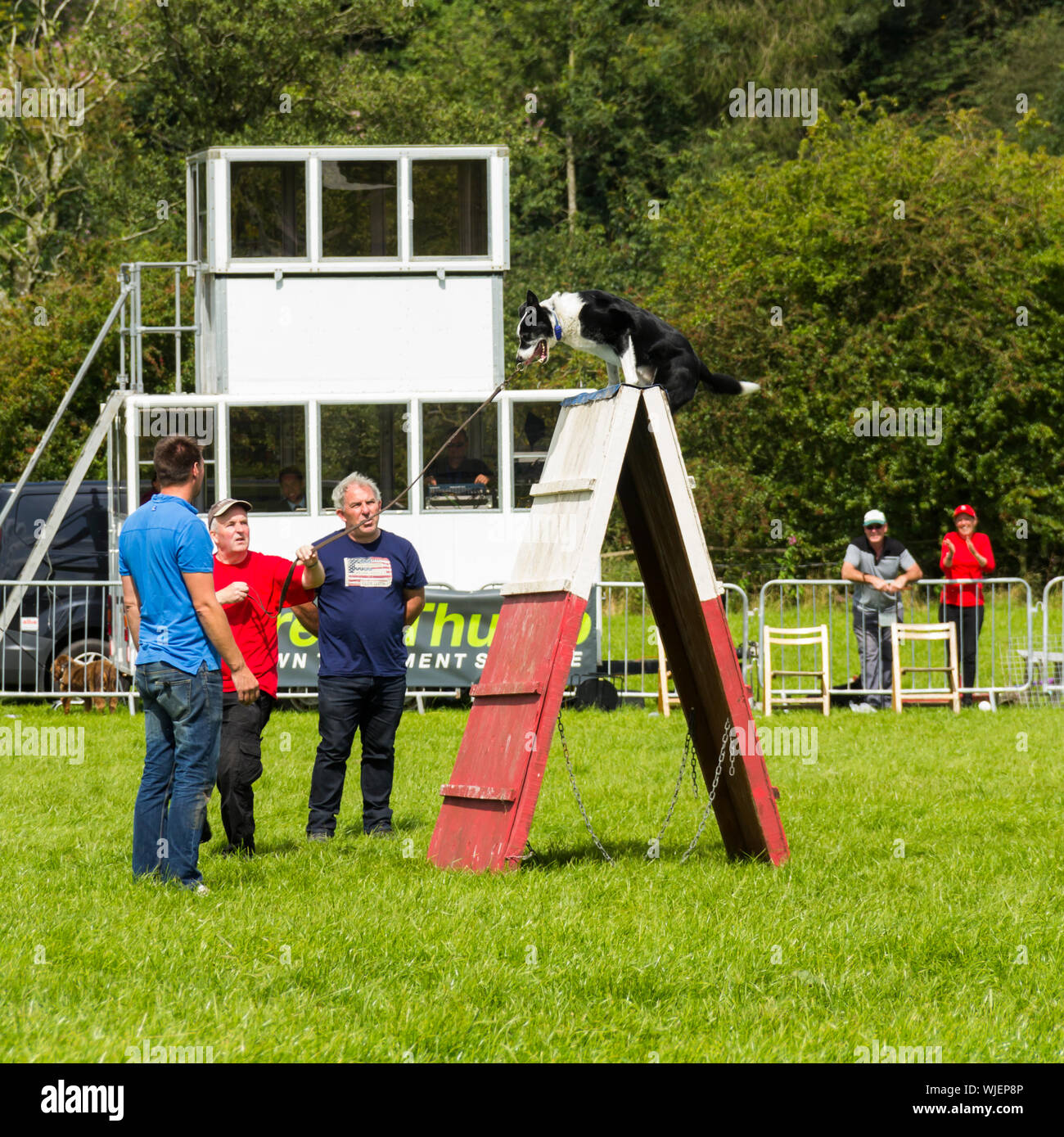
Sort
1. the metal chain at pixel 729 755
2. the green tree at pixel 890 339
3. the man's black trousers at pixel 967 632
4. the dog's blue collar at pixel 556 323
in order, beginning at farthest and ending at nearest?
the green tree at pixel 890 339, the man's black trousers at pixel 967 632, the dog's blue collar at pixel 556 323, the metal chain at pixel 729 755

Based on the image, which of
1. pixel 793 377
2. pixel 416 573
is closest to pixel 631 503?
pixel 416 573

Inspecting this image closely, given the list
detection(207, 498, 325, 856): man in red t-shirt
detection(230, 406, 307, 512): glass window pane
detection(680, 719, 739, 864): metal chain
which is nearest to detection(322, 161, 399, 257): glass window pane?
detection(230, 406, 307, 512): glass window pane

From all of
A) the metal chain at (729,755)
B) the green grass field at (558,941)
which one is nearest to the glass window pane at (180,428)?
the green grass field at (558,941)

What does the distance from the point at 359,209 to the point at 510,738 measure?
9668 mm

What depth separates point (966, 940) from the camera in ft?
19.1

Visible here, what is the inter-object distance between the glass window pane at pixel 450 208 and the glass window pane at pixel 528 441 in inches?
66.5

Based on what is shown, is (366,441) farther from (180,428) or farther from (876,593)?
(876,593)

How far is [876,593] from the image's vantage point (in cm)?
1504

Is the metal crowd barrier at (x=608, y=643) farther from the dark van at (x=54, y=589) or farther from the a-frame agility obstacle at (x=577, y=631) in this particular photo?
the a-frame agility obstacle at (x=577, y=631)

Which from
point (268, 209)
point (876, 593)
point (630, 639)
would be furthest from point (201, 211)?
point (876, 593)

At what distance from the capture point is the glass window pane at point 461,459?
14906 mm

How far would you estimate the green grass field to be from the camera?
4.58m

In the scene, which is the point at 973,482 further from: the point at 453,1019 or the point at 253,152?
the point at 453,1019

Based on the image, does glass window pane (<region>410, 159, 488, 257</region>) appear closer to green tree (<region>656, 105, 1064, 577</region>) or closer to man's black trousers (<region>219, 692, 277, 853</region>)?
man's black trousers (<region>219, 692, 277, 853</region>)
